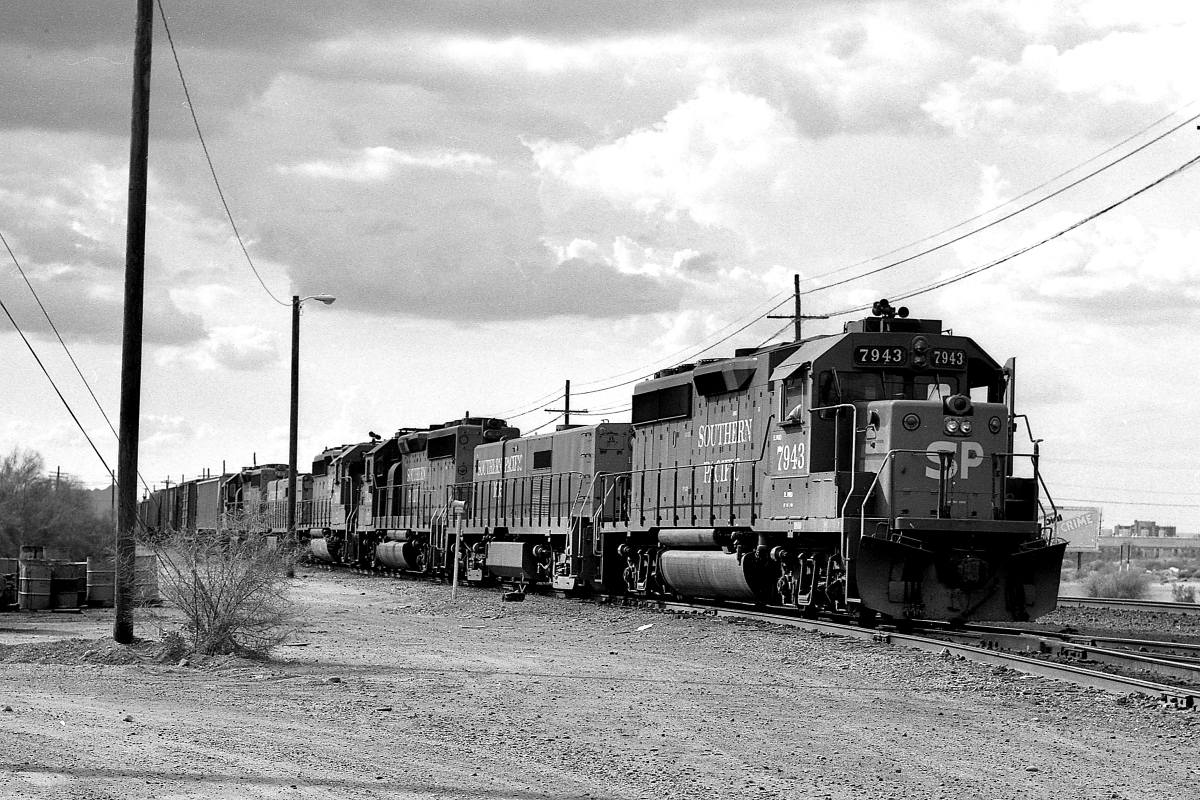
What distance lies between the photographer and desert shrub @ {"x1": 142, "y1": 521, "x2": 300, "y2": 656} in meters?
13.4

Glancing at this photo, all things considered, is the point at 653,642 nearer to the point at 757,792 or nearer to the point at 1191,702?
the point at 1191,702

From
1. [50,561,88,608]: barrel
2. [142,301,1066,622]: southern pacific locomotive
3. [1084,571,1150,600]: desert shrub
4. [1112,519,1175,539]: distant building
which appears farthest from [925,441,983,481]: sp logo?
[1112,519,1175,539]: distant building

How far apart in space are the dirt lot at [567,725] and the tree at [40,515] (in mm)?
34468

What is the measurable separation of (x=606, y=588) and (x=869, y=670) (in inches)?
451

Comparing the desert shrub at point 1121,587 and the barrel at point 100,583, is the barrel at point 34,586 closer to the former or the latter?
the barrel at point 100,583

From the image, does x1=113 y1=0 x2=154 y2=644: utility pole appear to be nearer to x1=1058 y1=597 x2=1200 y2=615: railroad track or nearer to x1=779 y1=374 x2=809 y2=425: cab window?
x1=779 y1=374 x2=809 y2=425: cab window

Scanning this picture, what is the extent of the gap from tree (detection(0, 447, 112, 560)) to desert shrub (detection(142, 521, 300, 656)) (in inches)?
1277

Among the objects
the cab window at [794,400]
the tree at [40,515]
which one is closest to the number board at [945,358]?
the cab window at [794,400]

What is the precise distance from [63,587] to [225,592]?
308 inches

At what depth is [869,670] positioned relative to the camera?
13.0 m

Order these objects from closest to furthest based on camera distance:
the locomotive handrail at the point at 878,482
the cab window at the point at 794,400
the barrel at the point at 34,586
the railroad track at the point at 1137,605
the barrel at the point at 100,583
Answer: the locomotive handrail at the point at 878,482, the cab window at the point at 794,400, the barrel at the point at 34,586, the barrel at the point at 100,583, the railroad track at the point at 1137,605

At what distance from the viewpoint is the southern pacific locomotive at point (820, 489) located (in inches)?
628

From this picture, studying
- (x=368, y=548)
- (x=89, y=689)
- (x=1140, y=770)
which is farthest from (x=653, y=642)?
A: (x=368, y=548)

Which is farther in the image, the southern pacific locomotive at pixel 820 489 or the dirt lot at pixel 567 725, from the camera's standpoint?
the southern pacific locomotive at pixel 820 489
